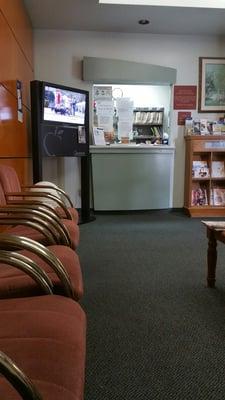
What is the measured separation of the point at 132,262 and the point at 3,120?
170cm

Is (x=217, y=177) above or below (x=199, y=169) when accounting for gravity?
below

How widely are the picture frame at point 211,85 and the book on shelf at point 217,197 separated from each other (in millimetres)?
1283

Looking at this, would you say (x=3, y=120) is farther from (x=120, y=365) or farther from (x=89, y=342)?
(x=120, y=365)

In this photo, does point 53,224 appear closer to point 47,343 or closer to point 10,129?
point 47,343

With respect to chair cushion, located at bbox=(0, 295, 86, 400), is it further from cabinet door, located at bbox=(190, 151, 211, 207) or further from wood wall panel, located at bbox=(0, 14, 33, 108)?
cabinet door, located at bbox=(190, 151, 211, 207)

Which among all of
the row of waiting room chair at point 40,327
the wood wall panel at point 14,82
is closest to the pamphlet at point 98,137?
the wood wall panel at point 14,82

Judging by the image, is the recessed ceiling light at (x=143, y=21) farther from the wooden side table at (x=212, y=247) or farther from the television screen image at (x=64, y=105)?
the wooden side table at (x=212, y=247)

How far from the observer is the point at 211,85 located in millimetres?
5457

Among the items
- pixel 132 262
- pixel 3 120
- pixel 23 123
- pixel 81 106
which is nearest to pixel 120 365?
pixel 132 262

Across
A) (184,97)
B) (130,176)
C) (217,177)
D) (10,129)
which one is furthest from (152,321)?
(184,97)

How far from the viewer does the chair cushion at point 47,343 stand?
2.20 feet

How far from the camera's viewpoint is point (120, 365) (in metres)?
Answer: 1.51

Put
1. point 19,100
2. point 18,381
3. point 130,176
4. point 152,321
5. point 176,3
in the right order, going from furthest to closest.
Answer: point 130,176
point 176,3
point 19,100
point 152,321
point 18,381

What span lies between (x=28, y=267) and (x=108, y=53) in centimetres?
486
